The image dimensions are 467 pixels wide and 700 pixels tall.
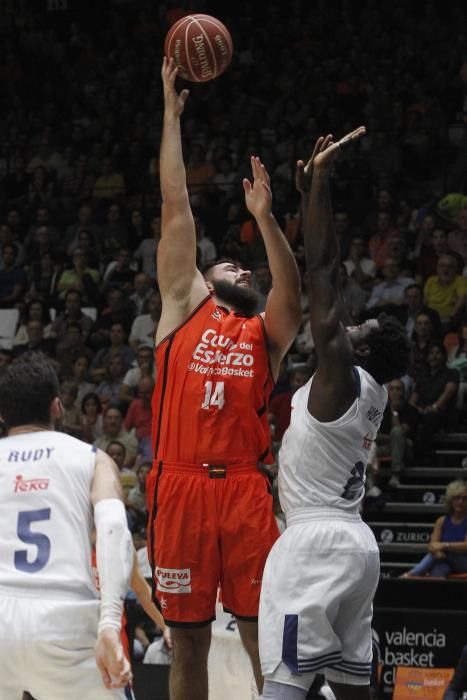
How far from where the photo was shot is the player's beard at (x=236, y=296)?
6148 mm

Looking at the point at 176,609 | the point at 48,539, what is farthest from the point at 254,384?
the point at 48,539

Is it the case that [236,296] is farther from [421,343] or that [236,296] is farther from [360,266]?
[360,266]

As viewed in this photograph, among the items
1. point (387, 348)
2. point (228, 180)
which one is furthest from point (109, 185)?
point (387, 348)

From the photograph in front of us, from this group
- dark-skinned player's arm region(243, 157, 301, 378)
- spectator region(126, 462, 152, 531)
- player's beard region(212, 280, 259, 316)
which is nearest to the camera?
dark-skinned player's arm region(243, 157, 301, 378)

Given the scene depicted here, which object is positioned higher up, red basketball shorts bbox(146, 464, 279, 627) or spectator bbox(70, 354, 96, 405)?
spectator bbox(70, 354, 96, 405)

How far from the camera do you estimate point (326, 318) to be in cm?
499

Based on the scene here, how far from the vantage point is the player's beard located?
6.15m

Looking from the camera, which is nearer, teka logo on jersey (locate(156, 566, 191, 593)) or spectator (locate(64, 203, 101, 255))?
teka logo on jersey (locate(156, 566, 191, 593))

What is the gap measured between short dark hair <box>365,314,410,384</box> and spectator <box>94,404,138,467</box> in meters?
7.67

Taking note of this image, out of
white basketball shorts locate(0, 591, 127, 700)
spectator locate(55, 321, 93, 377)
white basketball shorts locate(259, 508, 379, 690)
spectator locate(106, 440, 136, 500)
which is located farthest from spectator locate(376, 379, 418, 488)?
white basketball shorts locate(0, 591, 127, 700)

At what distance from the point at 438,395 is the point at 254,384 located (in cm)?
676

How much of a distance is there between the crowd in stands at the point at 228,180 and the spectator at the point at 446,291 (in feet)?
0.06

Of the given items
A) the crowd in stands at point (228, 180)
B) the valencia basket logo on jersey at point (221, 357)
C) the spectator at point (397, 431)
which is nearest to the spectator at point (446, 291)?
the crowd in stands at point (228, 180)

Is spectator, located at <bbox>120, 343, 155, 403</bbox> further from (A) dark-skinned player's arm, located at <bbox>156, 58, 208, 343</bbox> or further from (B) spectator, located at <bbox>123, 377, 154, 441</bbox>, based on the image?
(A) dark-skinned player's arm, located at <bbox>156, 58, 208, 343</bbox>
